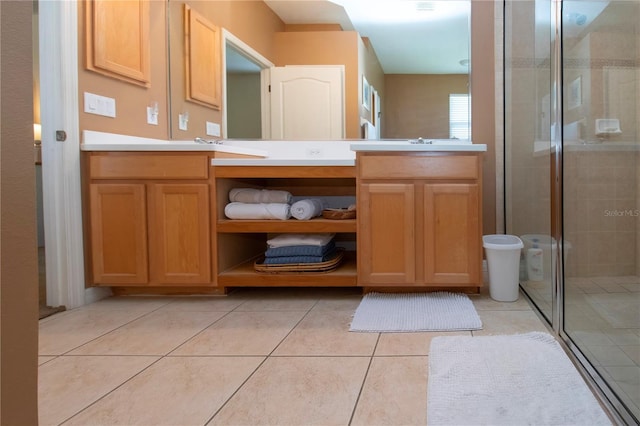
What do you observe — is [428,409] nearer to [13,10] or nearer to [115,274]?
[13,10]

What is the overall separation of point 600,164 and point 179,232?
196 centimetres

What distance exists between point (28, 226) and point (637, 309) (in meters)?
1.76

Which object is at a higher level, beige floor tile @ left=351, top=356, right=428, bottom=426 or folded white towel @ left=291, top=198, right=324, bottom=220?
folded white towel @ left=291, top=198, right=324, bottom=220

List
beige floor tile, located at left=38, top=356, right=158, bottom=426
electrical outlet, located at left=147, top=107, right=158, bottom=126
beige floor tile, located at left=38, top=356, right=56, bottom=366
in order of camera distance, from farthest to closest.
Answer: electrical outlet, located at left=147, top=107, right=158, bottom=126
beige floor tile, located at left=38, top=356, right=56, bottom=366
beige floor tile, located at left=38, top=356, right=158, bottom=426

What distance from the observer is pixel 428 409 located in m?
1.12

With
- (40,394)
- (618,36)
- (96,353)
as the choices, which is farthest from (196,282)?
(618,36)

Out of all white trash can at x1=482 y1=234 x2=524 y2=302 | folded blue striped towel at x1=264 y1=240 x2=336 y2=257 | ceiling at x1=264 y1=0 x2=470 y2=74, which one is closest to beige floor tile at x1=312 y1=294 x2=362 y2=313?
folded blue striped towel at x1=264 y1=240 x2=336 y2=257

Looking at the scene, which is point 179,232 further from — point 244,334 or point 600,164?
point 600,164

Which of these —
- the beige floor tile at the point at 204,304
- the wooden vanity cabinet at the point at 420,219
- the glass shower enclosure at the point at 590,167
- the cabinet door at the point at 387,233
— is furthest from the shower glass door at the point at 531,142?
the beige floor tile at the point at 204,304

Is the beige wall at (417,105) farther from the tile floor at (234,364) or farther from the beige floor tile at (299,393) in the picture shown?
the beige floor tile at (299,393)

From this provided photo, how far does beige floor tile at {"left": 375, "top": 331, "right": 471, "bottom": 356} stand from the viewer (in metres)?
1.54

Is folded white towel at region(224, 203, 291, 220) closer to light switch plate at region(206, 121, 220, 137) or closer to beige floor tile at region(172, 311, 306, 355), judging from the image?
beige floor tile at region(172, 311, 306, 355)

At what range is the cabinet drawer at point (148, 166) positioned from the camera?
2230 mm

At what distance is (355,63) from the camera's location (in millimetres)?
2803
